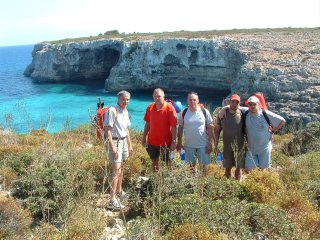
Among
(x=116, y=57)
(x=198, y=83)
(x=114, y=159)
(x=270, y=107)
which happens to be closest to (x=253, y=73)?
(x=270, y=107)

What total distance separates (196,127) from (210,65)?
100 ft

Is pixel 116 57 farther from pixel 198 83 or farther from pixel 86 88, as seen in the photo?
pixel 198 83

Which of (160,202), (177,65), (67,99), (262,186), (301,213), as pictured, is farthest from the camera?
(67,99)

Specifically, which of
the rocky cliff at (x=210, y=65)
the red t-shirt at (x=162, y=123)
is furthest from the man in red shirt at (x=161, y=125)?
the rocky cliff at (x=210, y=65)

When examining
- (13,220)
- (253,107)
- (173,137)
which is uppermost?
(253,107)

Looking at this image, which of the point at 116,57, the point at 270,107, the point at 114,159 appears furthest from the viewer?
the point at 116,57

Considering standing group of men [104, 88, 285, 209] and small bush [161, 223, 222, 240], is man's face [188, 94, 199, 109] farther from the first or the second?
small bush [161, 223, 222, 240]

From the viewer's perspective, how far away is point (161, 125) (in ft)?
20.5

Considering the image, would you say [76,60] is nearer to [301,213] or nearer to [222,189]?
[222,189]

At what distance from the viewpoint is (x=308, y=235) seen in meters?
4.43

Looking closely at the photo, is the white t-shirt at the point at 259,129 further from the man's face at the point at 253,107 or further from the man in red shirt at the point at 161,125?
the man in red shirt at the point at 161,125

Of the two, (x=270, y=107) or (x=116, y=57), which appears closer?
(x=270, y=107)

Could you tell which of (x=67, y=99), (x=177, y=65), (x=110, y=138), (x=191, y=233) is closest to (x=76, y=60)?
(x=67, y=99)

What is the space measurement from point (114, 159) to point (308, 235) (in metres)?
2.82
